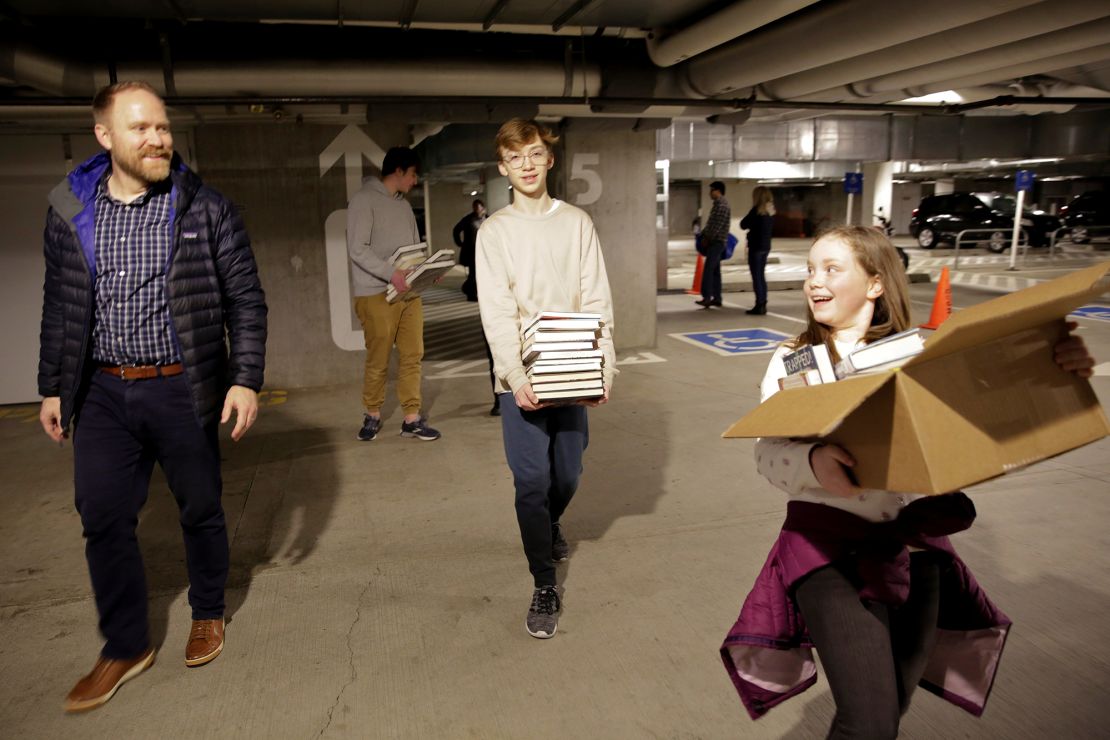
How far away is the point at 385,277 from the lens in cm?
481

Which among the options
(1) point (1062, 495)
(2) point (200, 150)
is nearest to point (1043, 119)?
(1) point (1062, 495)

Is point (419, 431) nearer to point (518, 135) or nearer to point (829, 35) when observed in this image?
point (518, 135)

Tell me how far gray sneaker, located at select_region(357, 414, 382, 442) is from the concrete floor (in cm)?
10

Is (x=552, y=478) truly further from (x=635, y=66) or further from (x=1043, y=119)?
(x=1043, y=119)

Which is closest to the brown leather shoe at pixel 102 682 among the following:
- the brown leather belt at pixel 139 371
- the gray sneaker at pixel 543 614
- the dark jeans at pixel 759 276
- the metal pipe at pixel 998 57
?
the brown leather belt at pixel 139 371

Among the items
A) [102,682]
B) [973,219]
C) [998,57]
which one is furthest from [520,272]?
[973,219]

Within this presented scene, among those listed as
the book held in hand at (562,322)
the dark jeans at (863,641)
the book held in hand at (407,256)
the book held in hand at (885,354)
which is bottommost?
the dark jeans at (863,641)

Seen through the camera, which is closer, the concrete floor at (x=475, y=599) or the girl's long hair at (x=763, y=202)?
the concrete floor at (x=475, y=599)

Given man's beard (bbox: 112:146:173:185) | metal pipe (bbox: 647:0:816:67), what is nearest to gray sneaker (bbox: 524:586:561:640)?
man's beard (bbox: 112:146:173:185)

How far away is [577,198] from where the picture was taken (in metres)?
7.61

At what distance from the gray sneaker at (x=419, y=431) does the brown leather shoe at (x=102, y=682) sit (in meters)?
2.64

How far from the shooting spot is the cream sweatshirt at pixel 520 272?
2.61 metres

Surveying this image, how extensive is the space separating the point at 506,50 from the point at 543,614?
440cm

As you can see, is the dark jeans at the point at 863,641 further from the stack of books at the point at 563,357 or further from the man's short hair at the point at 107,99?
the man's short hair at the point at 107,99
